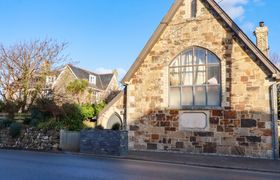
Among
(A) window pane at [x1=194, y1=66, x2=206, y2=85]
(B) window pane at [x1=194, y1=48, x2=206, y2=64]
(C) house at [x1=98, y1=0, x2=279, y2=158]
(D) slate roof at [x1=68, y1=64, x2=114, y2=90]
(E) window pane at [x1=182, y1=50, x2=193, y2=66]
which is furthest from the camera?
(D) slate roof at [x1=68, y1=64, x2=114, y2=90]

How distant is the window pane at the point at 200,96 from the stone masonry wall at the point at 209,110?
2.31ft

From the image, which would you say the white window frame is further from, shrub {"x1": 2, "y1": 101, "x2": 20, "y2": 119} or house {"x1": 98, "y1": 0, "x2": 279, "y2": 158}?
house {"x1": 98, "y1": 0, "x2": 279, "y2": 158}

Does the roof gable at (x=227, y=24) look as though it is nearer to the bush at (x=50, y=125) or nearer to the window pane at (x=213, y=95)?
the window pane at (x=213, y=95)

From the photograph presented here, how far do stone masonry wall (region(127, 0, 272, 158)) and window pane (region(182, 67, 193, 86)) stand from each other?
103 centimetres

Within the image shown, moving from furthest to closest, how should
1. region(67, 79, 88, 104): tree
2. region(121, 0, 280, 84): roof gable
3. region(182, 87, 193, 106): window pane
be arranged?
region(67, 79, 88, 104): tree → region(182, 87, 193, 106): window pane → region(121, 0, 280, 84): roof gable

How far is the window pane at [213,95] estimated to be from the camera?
17.0 m

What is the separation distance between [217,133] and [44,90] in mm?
15053

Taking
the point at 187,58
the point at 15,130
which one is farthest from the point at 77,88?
the point at 187,58

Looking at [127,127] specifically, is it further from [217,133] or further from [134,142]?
[217,133]

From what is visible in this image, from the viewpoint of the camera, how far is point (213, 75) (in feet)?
56.6

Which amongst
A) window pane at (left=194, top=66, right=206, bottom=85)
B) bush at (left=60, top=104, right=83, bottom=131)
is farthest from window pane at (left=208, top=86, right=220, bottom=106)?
bush at (left=60, top=104, right=83, bottom=131)

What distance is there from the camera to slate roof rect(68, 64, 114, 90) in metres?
43.9

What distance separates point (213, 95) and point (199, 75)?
4.46ft

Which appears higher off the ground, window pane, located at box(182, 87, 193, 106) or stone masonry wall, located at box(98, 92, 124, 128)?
window pane, located at box(182, 87, 193, 106)
